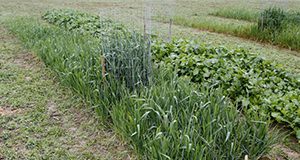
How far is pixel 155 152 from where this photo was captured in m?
1.86

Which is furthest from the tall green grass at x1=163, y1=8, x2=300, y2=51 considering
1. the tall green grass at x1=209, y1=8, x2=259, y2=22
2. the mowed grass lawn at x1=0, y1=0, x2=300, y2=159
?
the mowed grass lawn at x1=0, y1=0, x2=300, y2=159

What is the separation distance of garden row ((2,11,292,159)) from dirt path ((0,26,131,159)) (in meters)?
0.13

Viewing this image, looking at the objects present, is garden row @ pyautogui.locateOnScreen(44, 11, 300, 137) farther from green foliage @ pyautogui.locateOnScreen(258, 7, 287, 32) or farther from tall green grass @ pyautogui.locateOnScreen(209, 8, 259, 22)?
tall green grass @ pyautogui.locateOnScreen(209, 8, 259, 22)

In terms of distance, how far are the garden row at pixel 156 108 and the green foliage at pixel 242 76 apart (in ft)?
1.01

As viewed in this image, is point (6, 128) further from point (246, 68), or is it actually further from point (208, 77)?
point (246, 68)

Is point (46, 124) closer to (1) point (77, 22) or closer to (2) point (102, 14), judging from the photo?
(1) point (77, 22)

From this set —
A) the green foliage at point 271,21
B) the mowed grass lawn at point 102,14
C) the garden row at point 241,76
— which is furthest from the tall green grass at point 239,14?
the garden row at point 241,76

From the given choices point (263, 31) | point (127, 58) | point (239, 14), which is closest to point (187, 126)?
point (127, 58)

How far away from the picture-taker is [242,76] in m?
2.95

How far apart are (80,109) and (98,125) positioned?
366 millimetres

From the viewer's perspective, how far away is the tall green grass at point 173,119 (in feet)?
6.21

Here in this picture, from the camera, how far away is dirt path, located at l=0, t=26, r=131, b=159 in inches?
88.0

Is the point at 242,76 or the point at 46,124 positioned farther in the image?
the point at 242,76

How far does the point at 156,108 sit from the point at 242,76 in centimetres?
110
